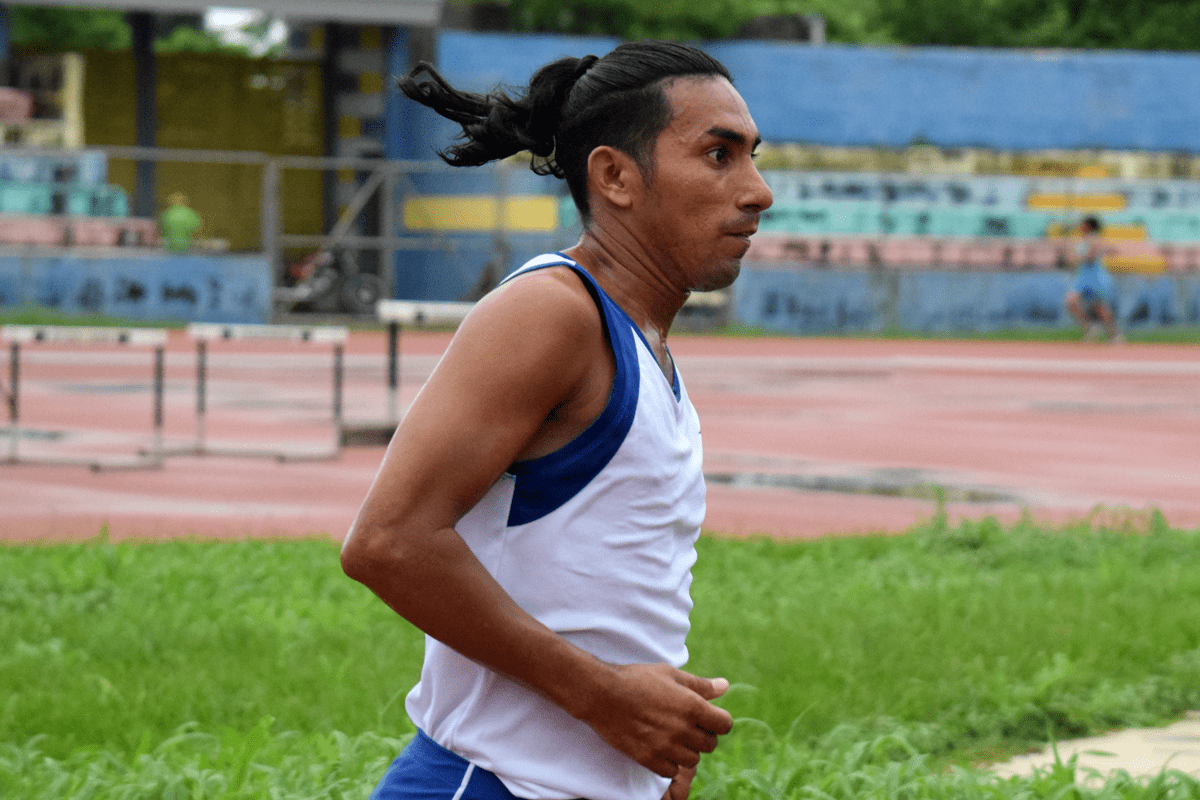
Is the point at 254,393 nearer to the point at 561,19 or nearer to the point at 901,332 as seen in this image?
the point at 901,332

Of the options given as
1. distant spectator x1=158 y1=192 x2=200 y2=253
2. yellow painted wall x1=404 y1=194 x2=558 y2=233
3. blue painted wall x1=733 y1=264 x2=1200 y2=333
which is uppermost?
yellow painted wall x1=404 y1=194 x2=558 y2=233

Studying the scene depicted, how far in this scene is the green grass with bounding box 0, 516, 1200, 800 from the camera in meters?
4.19

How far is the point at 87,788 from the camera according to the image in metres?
3.96

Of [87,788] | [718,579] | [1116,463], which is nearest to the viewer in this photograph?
[87,788]

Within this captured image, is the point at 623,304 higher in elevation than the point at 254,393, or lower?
higher

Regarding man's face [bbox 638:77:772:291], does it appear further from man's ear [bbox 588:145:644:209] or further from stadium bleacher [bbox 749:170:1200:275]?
stadium bleacher [bbox 749:170:1200:275]

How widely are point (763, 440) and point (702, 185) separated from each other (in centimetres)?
1115

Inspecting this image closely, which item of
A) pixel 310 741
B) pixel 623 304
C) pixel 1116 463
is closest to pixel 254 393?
pixel 1116 463

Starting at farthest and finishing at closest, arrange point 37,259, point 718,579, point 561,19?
1. point 561,19
2. point 37,259
3. point 718,579

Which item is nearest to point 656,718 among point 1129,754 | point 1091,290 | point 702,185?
point 702,185

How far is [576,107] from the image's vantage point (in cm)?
221

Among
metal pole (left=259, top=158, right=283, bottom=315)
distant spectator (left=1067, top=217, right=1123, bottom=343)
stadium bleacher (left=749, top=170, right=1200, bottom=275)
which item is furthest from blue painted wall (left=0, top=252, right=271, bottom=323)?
distant spectator (left=1067, top=217, right=1123, bottom=343)

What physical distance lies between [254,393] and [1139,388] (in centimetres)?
987

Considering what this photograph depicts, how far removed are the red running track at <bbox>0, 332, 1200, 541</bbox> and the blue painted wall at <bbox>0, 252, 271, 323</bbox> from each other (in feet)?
12.9
